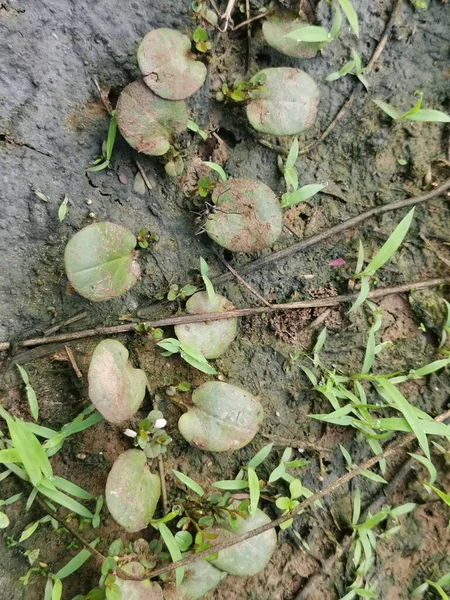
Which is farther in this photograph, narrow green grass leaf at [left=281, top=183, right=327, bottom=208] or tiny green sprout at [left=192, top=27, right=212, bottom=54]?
narrow green grass leaf at [left=281, top=183, right=327, bottom=208]

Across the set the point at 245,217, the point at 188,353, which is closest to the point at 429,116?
the point at 245,217

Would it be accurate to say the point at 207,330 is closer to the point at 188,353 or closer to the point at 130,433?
the point at 188,353

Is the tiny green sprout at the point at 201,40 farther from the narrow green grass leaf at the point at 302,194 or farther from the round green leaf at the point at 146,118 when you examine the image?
the narrow green grass leaf at the point at 302,194

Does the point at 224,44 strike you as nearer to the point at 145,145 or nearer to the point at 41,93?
the point at 145,145

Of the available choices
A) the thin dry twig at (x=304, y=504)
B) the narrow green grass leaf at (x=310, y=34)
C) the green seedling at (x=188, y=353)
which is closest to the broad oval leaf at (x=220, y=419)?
the green seedling at (x=188, y=353)

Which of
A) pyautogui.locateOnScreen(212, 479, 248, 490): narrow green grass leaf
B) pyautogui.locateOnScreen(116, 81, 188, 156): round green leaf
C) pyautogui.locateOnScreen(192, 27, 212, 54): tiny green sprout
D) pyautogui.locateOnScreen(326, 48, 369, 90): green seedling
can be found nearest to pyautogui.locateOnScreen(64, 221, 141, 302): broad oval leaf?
pyautogui.locateOnScreen(116, 81, 188, 156): round green leaf

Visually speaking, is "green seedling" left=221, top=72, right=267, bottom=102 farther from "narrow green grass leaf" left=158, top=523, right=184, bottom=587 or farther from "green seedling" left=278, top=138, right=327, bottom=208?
"narrow green grass leaf" left=158, top=523, right=184, bottom=587
